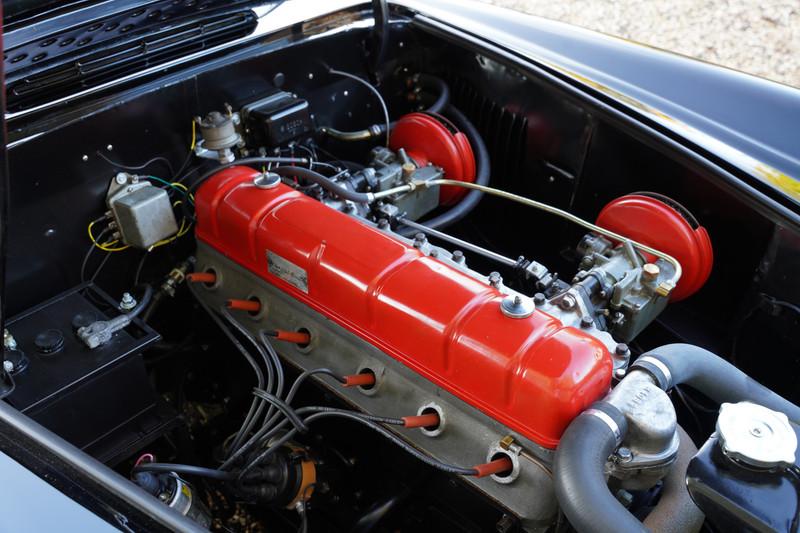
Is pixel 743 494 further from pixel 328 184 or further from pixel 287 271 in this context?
pixel 328 184

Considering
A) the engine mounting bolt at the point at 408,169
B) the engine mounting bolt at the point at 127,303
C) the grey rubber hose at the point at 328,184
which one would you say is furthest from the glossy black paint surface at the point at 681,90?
the engine mounting bolt at the point at 127,303

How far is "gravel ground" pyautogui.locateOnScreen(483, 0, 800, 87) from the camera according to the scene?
163 inches

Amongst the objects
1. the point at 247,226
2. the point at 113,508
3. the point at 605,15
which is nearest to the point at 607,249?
the point at 247,226

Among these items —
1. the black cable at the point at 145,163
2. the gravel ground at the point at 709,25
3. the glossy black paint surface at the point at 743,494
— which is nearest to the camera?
the glossy black paint surface at the point at 743,494

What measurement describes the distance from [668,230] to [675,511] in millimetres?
594

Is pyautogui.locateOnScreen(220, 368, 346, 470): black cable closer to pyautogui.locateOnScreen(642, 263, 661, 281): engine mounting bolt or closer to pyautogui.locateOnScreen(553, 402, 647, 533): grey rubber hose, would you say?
pyautogui.locateOnScreen(553, 402, 647, 533): grey rubber hose

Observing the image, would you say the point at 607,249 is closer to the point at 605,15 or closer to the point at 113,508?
the point at 113,508

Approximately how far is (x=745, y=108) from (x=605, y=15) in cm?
349

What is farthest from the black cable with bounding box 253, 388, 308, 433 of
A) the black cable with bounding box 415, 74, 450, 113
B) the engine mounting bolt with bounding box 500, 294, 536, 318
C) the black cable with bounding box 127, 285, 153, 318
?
the black cable with bounding box 415, 74, 450, 113

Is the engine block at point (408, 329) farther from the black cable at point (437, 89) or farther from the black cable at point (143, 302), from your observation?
the black cable at point (437, 89)

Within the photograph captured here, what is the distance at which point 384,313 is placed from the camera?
3.81 ft

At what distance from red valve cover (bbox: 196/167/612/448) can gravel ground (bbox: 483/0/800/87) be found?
345 cm

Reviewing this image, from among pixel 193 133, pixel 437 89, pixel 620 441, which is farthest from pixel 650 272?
pixel 193 133

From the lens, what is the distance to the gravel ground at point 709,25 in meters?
4.14
